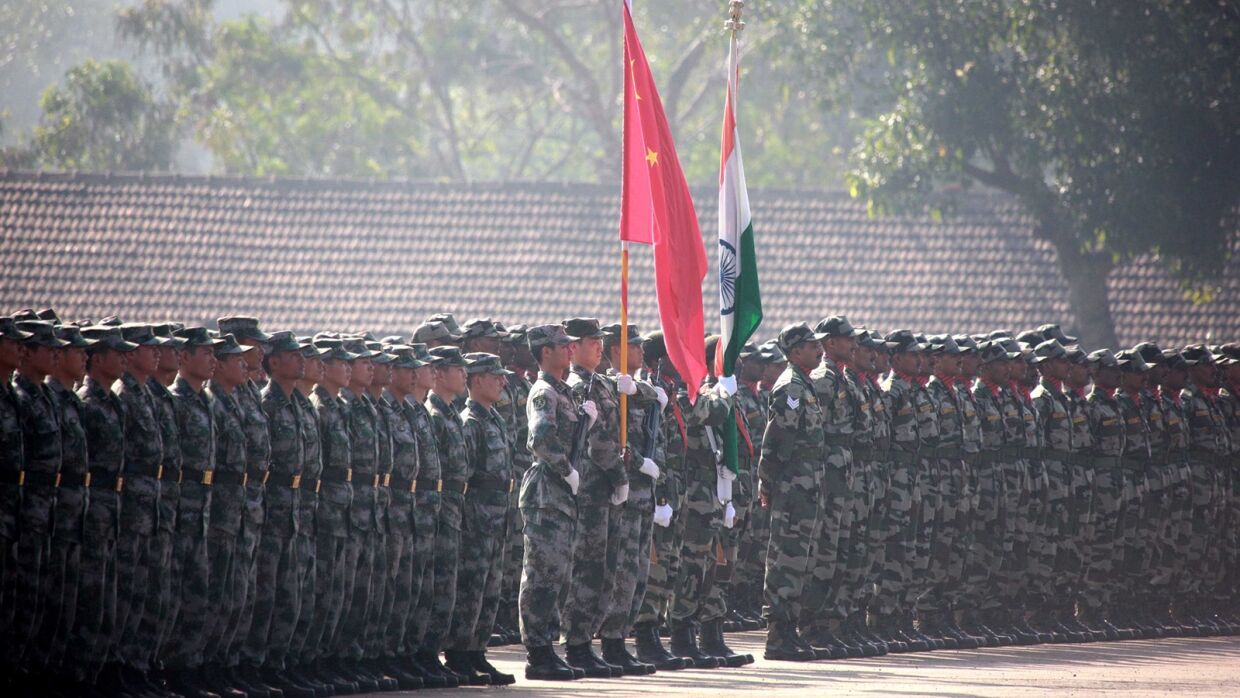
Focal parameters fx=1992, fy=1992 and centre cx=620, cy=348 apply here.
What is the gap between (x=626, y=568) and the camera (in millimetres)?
10625

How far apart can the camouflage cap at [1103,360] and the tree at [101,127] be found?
99.9 ft

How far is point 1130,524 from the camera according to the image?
15.8 meters

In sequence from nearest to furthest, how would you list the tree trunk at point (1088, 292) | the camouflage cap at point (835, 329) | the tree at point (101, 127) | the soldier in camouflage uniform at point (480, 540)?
the soldier in camouflage uniform at point (480, 540)
the camouflage cap at point (835, 329)
the tree trunk at point (1088, 292)
the tree at point (101, 127)

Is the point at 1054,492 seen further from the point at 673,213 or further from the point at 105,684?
the point at 105,684

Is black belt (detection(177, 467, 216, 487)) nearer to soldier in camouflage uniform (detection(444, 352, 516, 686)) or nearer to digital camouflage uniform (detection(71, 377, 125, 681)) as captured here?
digital camouflage uniform (detection(71, 377, 125, 681))

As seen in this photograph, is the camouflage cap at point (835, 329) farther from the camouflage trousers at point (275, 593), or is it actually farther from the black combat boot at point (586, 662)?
the camouflage trousers at point (275, 593)

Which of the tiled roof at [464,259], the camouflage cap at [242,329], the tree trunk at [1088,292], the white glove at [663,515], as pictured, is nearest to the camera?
the camouflage cap at [242,329]

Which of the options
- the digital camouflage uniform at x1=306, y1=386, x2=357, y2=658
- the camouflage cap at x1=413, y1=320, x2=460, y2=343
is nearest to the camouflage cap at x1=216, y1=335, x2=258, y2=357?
the digital camouflage uniform at x1=306, y1=386, x2=357, y2=658

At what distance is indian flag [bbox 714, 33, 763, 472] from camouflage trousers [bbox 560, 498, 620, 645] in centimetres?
136

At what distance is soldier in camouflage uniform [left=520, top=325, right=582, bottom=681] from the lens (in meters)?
10.3

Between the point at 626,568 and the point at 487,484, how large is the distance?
87 centimetres

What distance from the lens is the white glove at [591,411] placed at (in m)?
10.4

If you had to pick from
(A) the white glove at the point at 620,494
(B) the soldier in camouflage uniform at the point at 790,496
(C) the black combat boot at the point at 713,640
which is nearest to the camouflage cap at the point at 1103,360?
(B) the soldier in camouflage uniform at the point at 790,496

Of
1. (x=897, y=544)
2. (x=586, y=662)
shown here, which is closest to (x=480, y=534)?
(x=586, y=662)
